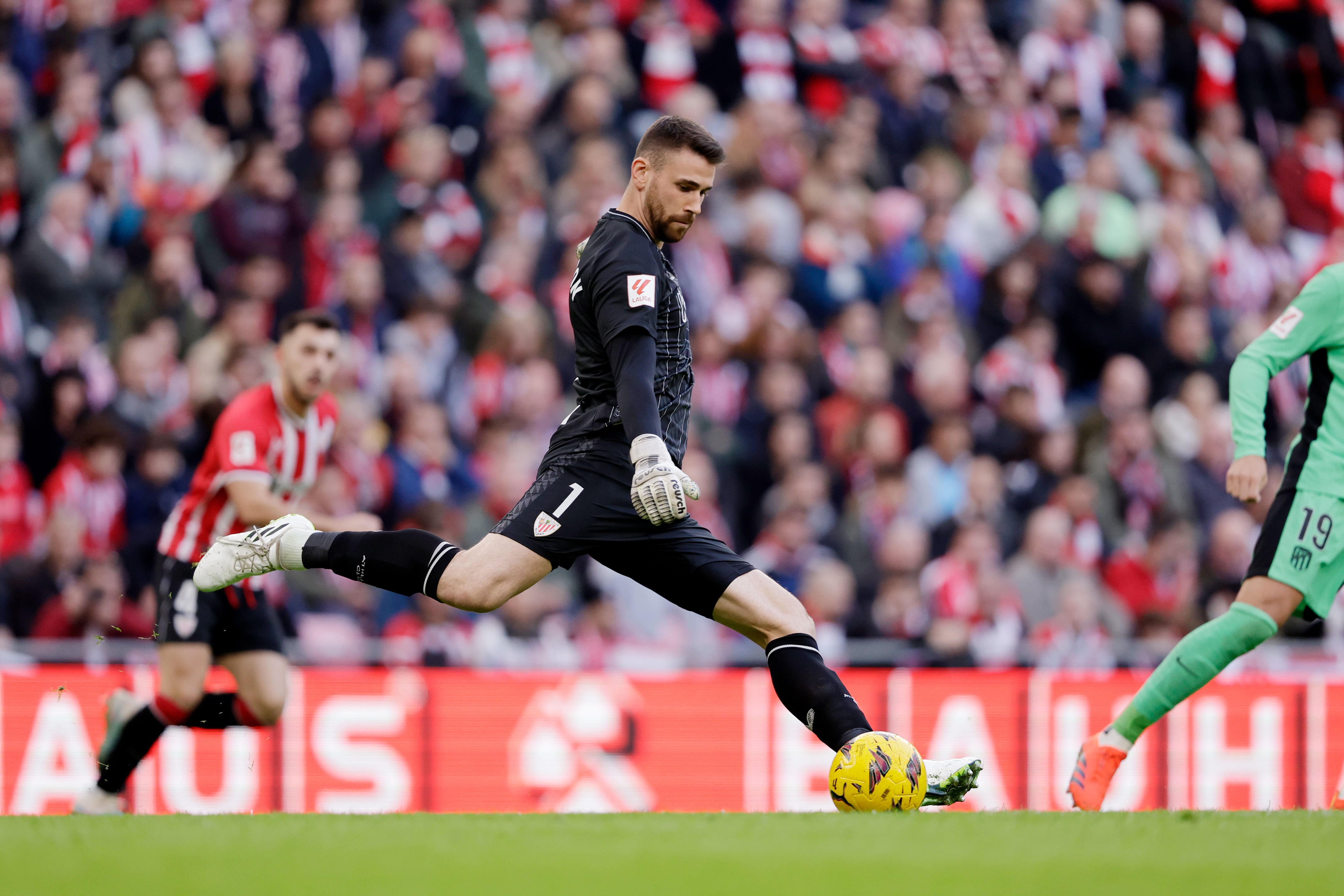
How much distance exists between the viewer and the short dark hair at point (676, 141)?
17.1ft

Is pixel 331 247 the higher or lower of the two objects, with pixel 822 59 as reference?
lower

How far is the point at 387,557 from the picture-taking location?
210 inches

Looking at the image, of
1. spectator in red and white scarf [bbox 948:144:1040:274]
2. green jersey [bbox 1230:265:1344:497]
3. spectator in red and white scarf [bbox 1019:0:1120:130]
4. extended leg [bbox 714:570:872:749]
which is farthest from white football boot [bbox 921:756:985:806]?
spectator in red and white scarf [bbox 1019:0:1120:130]

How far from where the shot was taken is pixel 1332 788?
9312mm

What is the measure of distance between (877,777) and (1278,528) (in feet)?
6.24

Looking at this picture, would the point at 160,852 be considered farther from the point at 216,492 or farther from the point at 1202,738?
the point at 1202,738

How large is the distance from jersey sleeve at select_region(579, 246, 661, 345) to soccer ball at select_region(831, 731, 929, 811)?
4.73ft

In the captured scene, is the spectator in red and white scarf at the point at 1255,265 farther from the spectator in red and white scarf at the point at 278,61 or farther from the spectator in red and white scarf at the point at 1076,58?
the spectator in red and white scarf at the point at 278,61

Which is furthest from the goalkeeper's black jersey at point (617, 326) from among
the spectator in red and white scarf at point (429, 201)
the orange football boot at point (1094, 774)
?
the spectator in red and white scarf at point (429, 201)

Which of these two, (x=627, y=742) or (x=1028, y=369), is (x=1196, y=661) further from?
(x=1028, y=369)

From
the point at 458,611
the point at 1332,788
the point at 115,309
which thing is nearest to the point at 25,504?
the point at 115,309

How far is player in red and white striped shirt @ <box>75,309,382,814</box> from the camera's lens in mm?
6992

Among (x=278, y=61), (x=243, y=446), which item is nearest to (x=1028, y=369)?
(x=278, y=61)

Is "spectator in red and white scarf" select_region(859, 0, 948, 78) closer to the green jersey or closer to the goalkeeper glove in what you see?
the green jersey
